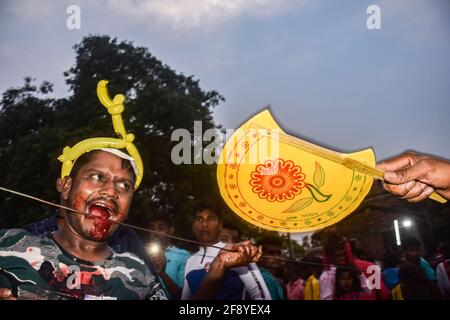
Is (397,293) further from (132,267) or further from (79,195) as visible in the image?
(79,195)

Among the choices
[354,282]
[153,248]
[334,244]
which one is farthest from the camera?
[334,244]

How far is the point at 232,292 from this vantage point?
11.3 ft

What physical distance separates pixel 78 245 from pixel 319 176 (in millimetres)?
1676

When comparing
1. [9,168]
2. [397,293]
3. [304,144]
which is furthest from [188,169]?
[304,144]

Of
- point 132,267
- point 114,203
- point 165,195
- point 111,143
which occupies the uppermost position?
point 165,195

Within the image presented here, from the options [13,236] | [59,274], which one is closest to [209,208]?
[59,274]

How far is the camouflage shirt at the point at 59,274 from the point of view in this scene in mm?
2246

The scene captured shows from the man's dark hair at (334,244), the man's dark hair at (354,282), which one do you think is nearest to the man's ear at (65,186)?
the man's dark hair at (354,282)

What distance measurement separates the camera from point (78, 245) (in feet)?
8.16

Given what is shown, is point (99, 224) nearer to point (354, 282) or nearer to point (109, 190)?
point (109, 190)

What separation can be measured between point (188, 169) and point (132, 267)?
843cm

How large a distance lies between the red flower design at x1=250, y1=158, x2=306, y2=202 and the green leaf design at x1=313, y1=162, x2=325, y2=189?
0.08m

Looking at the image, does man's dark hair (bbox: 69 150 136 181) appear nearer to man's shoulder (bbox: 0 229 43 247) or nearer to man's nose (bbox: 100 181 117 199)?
man's nose (bbox: 100 181 117 199)
